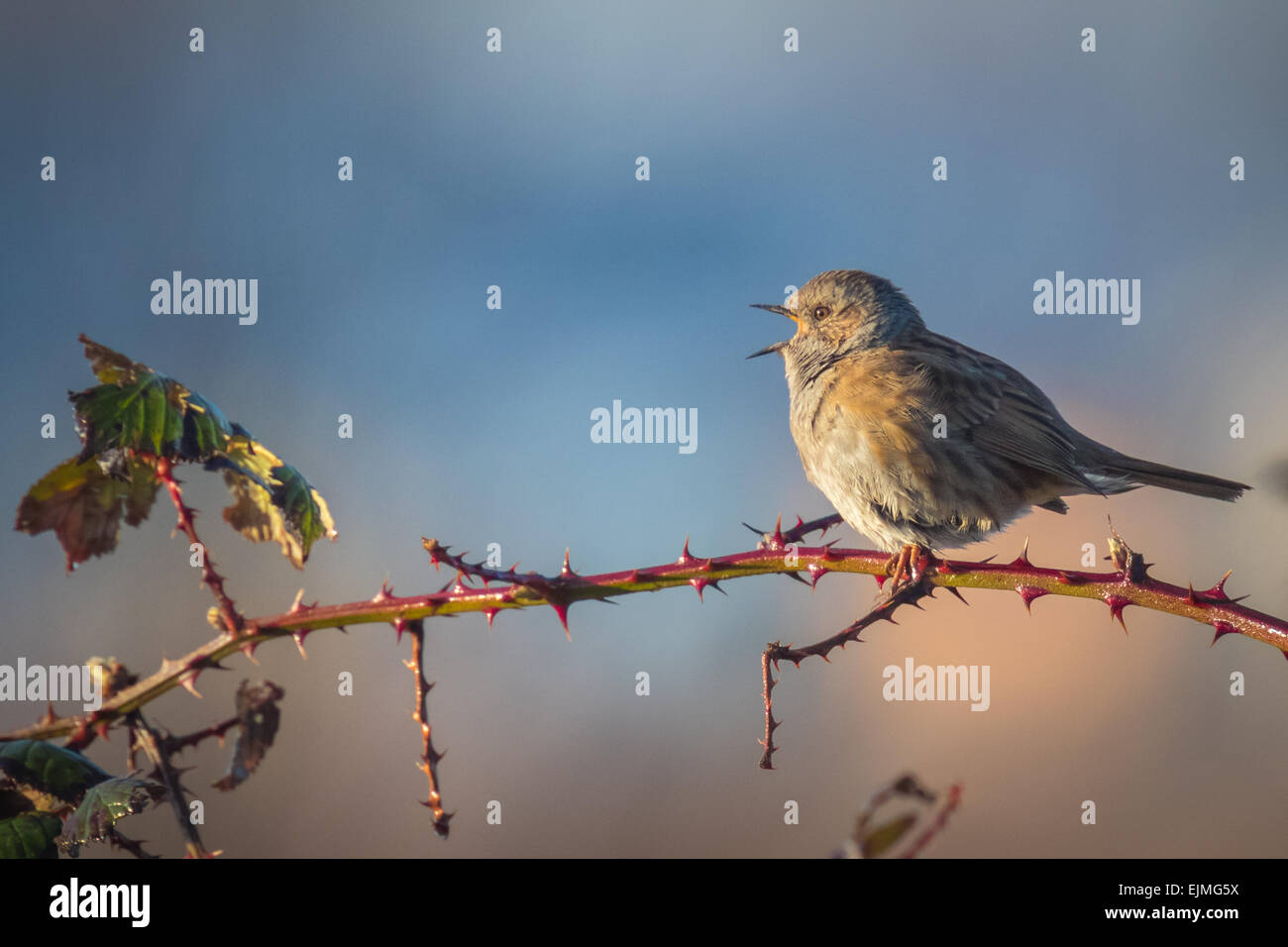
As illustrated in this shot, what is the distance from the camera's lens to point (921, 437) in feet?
16.4

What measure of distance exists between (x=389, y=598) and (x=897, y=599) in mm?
1126

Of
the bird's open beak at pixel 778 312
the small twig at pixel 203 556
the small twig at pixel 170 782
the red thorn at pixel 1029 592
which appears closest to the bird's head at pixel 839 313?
the bird's open beak at pixel 778 312

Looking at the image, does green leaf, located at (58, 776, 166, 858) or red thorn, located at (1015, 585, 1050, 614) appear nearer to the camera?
green leaf, located at (58, 776, 166, 858)

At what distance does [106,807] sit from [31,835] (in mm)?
255

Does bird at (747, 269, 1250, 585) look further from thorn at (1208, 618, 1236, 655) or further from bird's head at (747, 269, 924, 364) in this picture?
thorn at (1208, 618, 1236, 655)

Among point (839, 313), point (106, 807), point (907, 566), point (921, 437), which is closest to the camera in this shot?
Answer: point (106, 807)

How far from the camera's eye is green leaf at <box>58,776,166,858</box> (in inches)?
70.0

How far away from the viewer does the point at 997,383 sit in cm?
553

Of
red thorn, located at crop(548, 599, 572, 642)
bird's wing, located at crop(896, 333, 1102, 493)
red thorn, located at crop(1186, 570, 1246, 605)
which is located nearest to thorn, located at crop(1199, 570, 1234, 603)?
red thorn, located at crop(1186, 570, 1246, 605)

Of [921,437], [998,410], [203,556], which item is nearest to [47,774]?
[203,556]

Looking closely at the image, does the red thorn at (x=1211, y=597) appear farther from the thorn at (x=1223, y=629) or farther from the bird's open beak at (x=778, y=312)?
the bird's open beak at (x=778, y=312)

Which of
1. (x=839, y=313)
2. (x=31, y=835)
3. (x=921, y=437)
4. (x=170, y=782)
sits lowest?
(x=31, y=835)

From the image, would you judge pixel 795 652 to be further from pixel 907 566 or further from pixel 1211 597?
pixel 907 566

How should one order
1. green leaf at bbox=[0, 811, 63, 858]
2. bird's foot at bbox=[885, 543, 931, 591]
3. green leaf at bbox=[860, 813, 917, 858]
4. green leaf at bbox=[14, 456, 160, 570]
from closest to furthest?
green leaf at bbox=[860, 813, 917, 858] → green leaf at bbox=[0, 811, 63, 858] → green leaf at bbox=[14, 456, 160, 570] → bird's foot at bbox=[885, 543, 931, 591]
